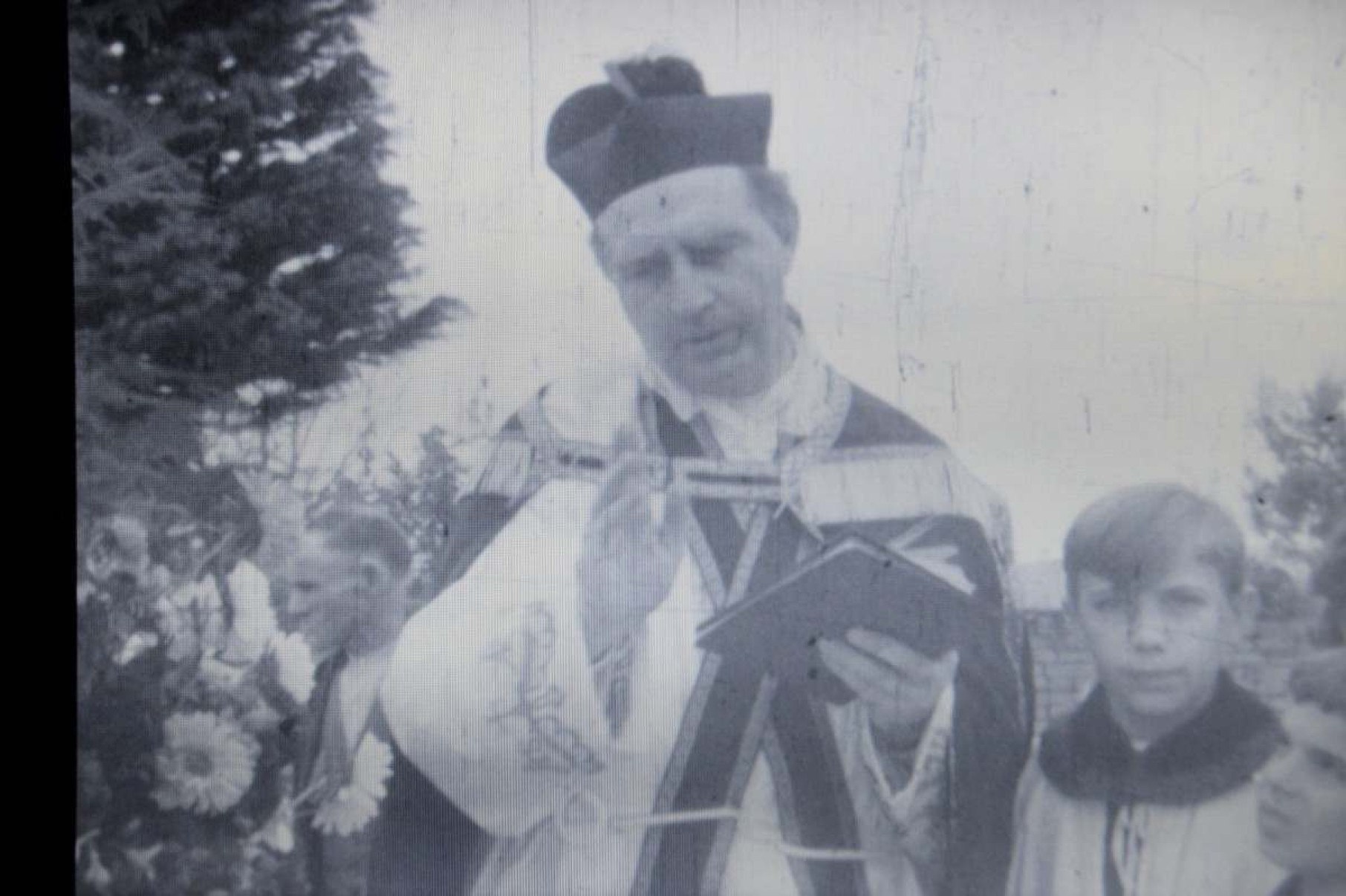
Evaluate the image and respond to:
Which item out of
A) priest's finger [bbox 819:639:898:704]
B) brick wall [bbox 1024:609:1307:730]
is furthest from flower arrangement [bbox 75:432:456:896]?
brick wall [bbox 1024:609:1307:730]

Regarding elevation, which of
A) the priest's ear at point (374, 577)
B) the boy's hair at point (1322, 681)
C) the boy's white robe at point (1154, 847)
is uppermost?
the priest's ear at point (374, 577)

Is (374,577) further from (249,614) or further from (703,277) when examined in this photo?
(703,277)

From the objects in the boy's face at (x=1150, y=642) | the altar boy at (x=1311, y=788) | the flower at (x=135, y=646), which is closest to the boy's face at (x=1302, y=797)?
the altar boy at (x=1311, y=788)

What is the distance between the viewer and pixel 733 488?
1.96 m

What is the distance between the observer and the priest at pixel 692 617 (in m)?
1.93

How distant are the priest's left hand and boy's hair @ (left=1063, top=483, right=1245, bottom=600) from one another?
209 millimetres

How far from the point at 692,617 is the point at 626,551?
0.11 meters

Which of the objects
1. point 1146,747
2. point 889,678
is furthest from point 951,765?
point 1146,747

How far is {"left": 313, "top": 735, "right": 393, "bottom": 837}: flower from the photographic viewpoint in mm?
1935

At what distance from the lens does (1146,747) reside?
77.4 inches

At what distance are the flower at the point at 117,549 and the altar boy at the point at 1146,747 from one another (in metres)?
1.10

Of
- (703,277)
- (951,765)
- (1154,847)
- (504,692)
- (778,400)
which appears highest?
(703,277)

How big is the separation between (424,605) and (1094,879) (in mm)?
875

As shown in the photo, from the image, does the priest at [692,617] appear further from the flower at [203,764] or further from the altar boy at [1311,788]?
the altar boy at [1311,788]
